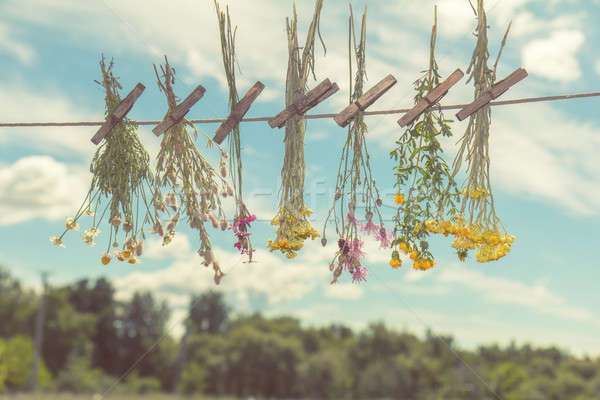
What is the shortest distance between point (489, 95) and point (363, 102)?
54cm

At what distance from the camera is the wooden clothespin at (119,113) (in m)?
2.66

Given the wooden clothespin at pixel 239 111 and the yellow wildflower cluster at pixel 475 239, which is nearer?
the yellow wildflower cluster at pixel 475 239

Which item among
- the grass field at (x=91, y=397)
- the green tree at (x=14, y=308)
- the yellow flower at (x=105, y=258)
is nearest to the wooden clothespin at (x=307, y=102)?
the yellow flower at (x=105, y=258)

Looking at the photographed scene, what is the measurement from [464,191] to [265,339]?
30.0 meters

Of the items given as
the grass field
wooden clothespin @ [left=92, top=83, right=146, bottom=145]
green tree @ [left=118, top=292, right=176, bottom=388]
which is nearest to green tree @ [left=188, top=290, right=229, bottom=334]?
green tree @ [left=118, top=292, right=176, bottom=388]

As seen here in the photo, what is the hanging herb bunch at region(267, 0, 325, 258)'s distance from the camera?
2.18 meters

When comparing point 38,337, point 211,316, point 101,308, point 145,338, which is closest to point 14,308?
point 38,337

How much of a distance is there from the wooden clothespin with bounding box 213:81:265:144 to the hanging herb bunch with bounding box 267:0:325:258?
0.16 m

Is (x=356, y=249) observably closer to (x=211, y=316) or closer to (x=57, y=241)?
(x=57, y=241)

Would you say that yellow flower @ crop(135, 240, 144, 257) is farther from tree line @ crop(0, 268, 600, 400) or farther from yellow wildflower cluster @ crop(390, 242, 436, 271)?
tree line @ crop(0, 268, 600, 400)

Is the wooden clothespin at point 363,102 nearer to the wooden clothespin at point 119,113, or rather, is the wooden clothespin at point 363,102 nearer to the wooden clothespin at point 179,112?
the wooden clothespin at point 179,112

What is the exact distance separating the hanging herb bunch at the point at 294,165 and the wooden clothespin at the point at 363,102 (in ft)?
0.64

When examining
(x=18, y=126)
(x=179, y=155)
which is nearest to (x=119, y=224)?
(x=179, y=155)

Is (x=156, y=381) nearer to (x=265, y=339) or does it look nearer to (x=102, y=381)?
(x=102, y=381)
